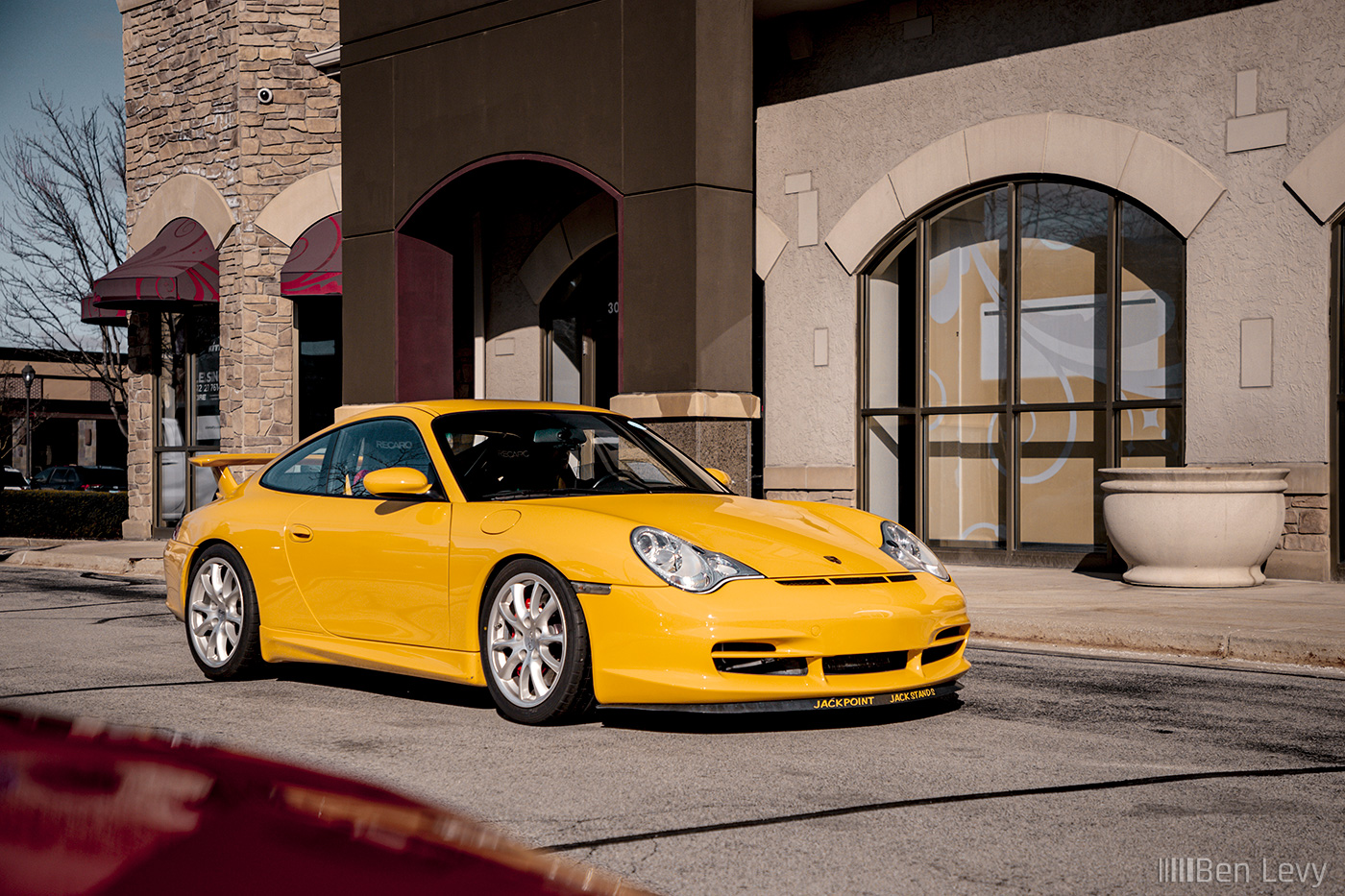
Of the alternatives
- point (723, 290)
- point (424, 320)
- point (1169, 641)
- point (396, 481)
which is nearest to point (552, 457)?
point (396, 481)

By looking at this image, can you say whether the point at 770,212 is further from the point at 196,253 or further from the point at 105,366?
the point at 105,366

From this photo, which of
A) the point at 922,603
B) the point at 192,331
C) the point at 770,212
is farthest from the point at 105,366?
the point at 922,603

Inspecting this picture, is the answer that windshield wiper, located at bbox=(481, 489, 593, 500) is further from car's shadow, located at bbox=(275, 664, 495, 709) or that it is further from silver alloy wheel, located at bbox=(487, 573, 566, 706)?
car's shadow, located at bbox=(275, 664, 495, 709)

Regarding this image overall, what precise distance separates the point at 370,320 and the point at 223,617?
1009cm

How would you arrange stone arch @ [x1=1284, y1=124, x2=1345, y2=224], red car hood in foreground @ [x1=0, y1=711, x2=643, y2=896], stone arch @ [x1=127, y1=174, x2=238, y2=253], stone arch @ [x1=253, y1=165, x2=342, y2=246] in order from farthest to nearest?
stone arch @ [x1=127, y1=174, x2=238, y2=253] < stone arch @ [x1=253, y1=165, x2=342, y2=246] < stone arch @ [x1=1284, y1=124, x2=1345, y2=224] < red car hood in foreground @ [x1=0, y1=711, x2=643, y2=896]

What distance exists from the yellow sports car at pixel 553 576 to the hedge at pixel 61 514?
16986 mm

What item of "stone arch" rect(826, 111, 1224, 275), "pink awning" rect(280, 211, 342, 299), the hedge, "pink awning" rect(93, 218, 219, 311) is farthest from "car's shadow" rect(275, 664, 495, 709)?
the hedge

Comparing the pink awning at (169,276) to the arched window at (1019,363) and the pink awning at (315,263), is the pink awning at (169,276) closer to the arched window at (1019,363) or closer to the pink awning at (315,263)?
the pink awning at (315,263)

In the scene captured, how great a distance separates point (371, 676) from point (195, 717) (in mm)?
1498

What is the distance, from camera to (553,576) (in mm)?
5578

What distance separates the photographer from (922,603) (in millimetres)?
5660

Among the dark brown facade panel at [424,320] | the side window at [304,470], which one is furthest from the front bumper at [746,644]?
the dark brown facade panel at [424,320]

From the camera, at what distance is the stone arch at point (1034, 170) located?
1295cm

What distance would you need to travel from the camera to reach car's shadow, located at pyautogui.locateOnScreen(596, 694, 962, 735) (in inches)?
226
